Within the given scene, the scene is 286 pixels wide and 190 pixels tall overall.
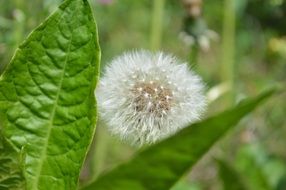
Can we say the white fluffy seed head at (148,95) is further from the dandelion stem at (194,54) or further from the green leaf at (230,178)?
the dandelion stem at (194,54)

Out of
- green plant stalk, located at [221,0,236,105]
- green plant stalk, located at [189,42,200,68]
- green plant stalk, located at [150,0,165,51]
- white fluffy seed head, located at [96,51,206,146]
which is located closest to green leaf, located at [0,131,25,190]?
white fluffy seed head, located at [96,51,206,146]

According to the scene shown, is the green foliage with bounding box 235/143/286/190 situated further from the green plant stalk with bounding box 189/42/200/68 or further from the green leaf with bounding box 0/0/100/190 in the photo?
the green leaf with bounding box 0/0/100/190

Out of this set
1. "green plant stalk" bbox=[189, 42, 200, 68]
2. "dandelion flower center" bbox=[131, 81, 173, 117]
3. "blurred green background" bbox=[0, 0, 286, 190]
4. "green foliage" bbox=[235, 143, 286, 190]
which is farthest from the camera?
"blurred green background" bbox=[0, 0, 286, 190]

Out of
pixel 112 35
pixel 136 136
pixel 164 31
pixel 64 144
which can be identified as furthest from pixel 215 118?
pixel 164 31

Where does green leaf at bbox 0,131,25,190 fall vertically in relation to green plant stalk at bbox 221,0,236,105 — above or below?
above

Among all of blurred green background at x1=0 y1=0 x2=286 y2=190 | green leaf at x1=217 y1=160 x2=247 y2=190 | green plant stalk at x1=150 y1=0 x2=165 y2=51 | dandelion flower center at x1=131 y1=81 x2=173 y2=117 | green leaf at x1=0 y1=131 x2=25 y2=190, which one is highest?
green leaf at x1=0 y1=131 x2=25 y2=190

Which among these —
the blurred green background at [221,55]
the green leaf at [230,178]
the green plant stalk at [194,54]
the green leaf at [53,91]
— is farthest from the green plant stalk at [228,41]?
the green leaf at [53,91]
